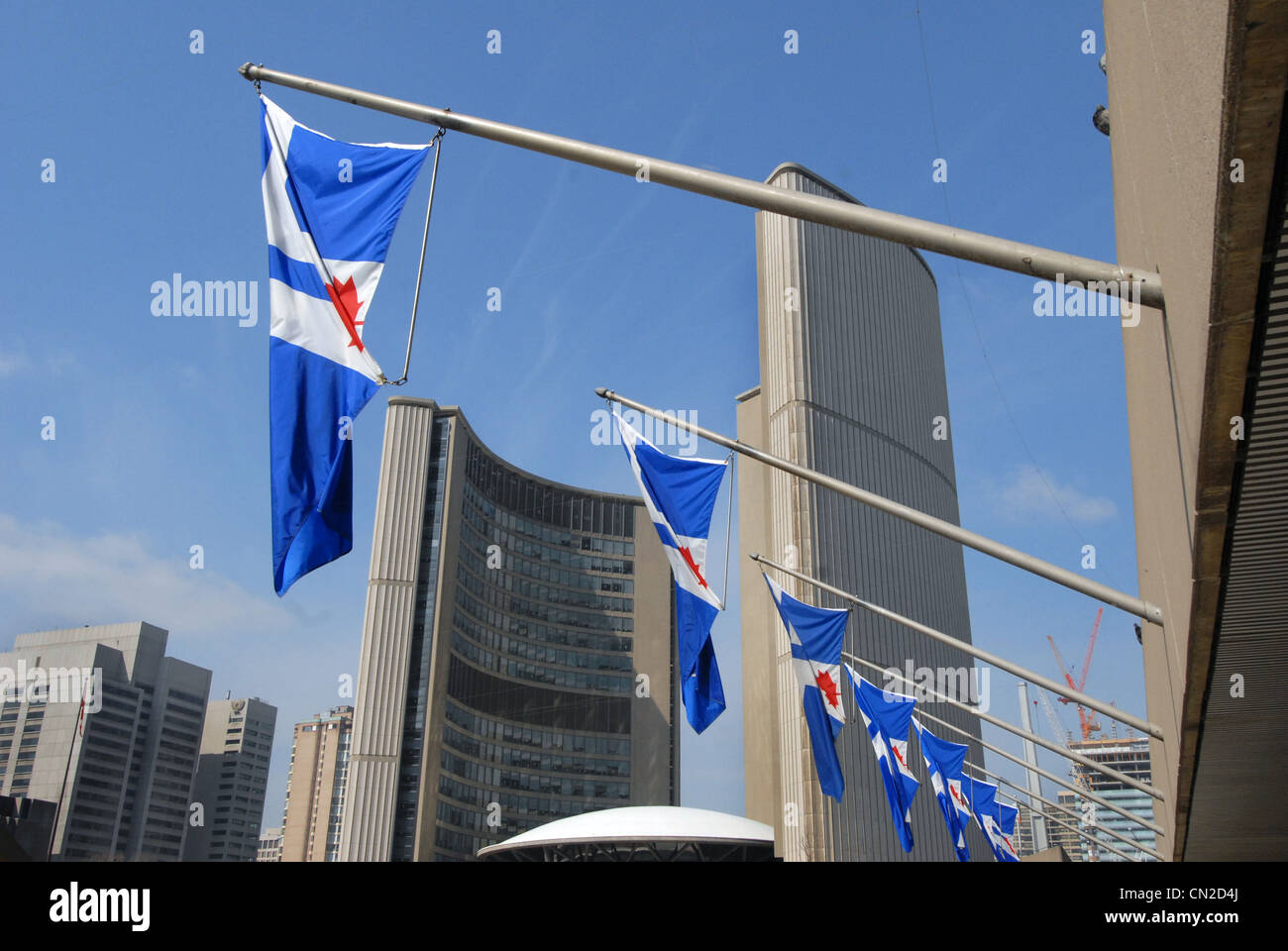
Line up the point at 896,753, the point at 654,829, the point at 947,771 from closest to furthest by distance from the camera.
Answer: the point at 896,753 → the point at 947,771 → the point at 654,829

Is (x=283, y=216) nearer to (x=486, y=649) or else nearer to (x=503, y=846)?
(x=503, y=846)

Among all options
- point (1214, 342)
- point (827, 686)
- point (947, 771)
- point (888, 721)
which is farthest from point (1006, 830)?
point (1214, 342)

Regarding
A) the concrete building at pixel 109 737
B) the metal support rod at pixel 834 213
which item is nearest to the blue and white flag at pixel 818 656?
the metal support rod at pixel 834 213

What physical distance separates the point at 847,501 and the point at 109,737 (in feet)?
478

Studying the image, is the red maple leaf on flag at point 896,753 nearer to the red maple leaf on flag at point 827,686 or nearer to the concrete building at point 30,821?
the red maple leaf on flag at point 827,686

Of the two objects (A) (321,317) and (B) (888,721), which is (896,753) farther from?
(A) (321,317)

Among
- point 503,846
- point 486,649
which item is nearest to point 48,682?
point 486,649

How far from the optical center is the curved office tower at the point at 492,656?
73.2 meters

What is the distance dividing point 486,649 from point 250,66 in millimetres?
82980

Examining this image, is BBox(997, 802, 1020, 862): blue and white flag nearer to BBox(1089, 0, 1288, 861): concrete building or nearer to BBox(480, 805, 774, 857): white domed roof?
BBox(480, 805, 774, 857): white domed roof

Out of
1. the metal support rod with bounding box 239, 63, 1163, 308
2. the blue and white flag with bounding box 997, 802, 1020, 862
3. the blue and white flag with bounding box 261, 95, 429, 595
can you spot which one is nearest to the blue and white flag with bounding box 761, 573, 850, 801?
the blue and white flag with bounding box 261, 95, 429, 595

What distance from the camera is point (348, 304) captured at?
29.3ft

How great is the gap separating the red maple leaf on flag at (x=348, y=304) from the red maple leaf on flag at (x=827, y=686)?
13.1 metres

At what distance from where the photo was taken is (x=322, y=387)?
8867 millimetres
